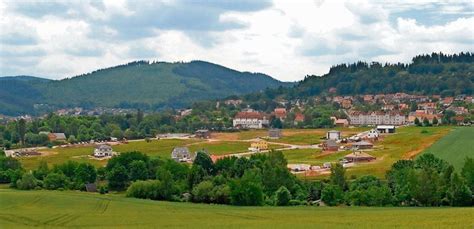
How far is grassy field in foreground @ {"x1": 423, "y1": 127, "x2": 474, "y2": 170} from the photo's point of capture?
244 feet

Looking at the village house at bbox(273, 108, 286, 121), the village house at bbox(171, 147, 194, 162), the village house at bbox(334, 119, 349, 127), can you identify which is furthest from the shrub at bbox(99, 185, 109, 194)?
the village house at bbox(273, 108, 286, 121)

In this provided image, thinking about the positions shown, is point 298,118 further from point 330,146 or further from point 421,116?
point 330,146

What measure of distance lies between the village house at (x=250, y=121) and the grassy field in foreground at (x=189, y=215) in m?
111

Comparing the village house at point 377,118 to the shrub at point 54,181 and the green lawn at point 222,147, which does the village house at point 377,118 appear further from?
the shrub at point 54,181

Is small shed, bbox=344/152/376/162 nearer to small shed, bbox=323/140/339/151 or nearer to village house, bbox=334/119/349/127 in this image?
small shed, bbox=323/140/339/151

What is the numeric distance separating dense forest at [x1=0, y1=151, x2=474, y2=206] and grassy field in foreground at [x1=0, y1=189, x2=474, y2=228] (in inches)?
143

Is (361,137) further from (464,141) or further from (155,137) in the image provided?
(155,137)

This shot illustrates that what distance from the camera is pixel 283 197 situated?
5147 cm

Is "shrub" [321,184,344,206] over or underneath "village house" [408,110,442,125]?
underneath

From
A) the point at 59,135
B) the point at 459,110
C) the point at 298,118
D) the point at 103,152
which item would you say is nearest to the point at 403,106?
the point at 459,110

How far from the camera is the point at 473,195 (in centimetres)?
5006

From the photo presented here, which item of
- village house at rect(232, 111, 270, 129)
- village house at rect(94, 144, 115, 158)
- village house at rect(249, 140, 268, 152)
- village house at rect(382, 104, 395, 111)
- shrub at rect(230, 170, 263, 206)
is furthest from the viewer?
village house at rect(382, 104, 395, 111)

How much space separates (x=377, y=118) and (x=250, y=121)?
2765 cm

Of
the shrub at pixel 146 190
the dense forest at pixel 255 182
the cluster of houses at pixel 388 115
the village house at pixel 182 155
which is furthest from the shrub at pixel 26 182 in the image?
the cluster of houses at pixel 388 115
